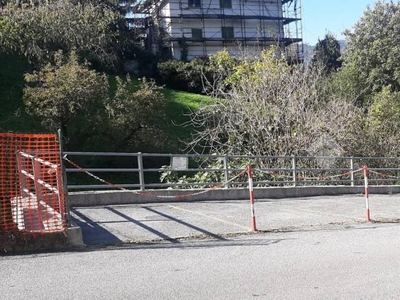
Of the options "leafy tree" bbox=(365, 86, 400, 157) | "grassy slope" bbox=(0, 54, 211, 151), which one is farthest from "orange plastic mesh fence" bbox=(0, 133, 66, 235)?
"leafy tree" bbox=(365, 86, 400, 157)

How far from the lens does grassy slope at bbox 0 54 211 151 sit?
26531 millimetres

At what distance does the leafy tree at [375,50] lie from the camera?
124 ft

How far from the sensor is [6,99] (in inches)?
1167

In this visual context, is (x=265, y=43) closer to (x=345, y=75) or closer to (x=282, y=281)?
(x=345, y=75)

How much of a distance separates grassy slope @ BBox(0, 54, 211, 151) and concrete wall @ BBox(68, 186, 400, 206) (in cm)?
954

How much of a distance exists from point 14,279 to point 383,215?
35.4 feet

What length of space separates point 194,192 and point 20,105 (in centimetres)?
1620

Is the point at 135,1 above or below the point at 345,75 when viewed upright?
above

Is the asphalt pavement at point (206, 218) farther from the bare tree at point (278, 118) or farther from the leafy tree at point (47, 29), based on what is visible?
the leafy tree at point (47, 29)

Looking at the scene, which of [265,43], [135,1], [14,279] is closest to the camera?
[14,279]

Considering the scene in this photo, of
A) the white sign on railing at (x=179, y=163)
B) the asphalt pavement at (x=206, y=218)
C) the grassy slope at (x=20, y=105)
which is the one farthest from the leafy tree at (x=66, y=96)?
the asphalt pavement at (x=206, y=218)

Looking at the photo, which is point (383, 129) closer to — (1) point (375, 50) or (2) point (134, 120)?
(2) point (134, 120)

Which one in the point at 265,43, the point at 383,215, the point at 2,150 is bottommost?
the point at 383,215

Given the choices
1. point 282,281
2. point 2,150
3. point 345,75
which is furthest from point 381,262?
point 345,75
